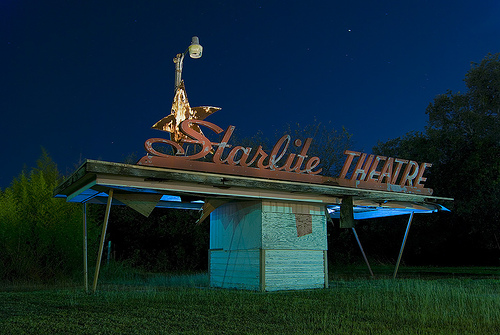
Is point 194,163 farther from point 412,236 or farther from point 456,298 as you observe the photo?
point 412,236

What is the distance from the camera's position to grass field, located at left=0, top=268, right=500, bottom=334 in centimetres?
620

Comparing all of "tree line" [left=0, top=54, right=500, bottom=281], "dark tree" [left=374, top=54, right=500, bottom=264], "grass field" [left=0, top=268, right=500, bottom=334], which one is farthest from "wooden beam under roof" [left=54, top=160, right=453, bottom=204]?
"dark tree" [left=374, top=54, right=500, bottom=264]

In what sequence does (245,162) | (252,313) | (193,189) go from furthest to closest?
(245,162), (193,189), (252,313)

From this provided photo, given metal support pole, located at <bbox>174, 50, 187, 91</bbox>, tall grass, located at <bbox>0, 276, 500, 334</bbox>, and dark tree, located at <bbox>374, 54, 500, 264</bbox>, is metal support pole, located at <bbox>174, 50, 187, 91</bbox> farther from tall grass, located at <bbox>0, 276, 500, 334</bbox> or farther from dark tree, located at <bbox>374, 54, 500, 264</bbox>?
dark tree, located at <bbox>374, 54, 500, 264</bbox>

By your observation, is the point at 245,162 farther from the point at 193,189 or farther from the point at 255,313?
the point at 255,313

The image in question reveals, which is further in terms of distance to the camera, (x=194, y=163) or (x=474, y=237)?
(x=474, y=237)

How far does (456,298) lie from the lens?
30.5 feet

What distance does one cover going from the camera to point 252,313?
7586mm

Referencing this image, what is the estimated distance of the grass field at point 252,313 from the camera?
6199 mm

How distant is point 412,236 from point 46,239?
19.3 m

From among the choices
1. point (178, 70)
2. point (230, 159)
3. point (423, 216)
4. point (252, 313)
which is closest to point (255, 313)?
point (252, 313)

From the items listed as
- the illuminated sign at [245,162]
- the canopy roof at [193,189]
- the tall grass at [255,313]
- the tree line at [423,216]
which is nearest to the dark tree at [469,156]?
the tree line at [423,216]

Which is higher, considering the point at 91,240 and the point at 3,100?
the point at 3,100

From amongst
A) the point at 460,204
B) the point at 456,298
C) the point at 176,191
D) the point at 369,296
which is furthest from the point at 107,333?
the point at 460,204
